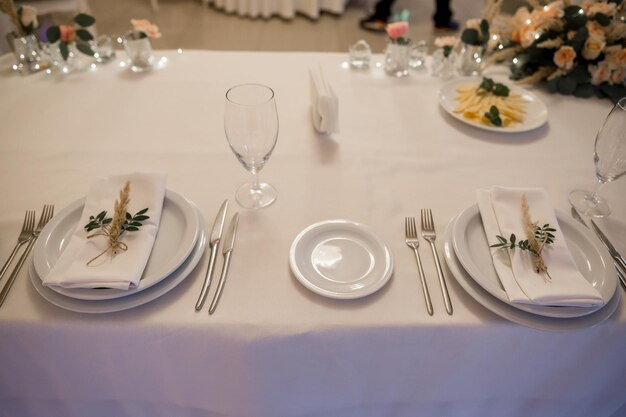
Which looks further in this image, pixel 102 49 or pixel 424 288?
pixel 102 49

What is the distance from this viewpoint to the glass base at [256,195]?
0.86 meters

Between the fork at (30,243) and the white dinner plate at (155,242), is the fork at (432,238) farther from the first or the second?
the fork at (30,243)

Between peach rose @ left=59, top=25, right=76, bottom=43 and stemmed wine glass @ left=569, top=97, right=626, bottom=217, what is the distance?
58.6 inches

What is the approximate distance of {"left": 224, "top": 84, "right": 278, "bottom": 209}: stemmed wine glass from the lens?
0.77 metres

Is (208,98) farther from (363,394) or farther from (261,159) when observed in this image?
(363,394)

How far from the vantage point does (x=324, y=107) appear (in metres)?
1.03

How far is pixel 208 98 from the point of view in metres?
1.25

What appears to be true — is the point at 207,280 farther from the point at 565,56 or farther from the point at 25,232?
the point at 565,56

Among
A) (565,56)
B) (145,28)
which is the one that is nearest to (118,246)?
(145,28)

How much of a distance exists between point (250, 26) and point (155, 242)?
12.6 feet

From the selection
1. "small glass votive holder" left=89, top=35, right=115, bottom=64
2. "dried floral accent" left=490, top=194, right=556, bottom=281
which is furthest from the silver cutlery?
"small glass votive holder" left=89, top=35, right=115, bottom=64

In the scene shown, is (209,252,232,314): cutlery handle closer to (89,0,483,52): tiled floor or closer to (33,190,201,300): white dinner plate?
(33,190,201,300): white dinner plate

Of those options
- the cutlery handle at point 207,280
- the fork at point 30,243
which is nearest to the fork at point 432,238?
the cutlery handle at point 207,280

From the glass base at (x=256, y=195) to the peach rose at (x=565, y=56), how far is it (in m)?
0.93
